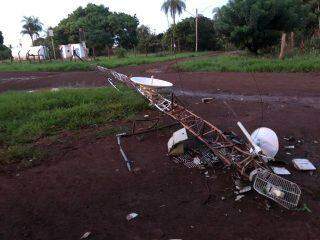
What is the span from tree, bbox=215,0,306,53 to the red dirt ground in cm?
A: 1188

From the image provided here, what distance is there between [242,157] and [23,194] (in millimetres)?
2955

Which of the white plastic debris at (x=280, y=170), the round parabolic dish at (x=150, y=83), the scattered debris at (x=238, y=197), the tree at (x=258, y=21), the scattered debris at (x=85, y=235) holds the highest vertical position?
the tree at (x=258, y=21)

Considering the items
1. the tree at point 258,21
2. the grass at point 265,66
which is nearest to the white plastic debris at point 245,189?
the grass at point 265,66

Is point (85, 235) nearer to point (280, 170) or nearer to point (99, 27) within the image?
point (280, 170)

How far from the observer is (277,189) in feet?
13.2

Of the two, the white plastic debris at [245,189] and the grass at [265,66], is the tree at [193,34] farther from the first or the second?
the white plastic debris at [245,189]

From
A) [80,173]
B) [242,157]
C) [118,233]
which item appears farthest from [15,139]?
[242,157]

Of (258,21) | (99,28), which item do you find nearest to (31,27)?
(99,28)

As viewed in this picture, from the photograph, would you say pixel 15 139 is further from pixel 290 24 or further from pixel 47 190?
pixel 290 24

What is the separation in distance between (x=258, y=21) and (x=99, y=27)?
2885 cm

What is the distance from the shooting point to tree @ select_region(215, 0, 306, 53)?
1812cm

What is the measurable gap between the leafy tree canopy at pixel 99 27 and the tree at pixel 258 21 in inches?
977

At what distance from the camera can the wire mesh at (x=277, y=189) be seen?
4031mm

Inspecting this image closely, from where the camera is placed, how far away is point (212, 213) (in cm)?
421
